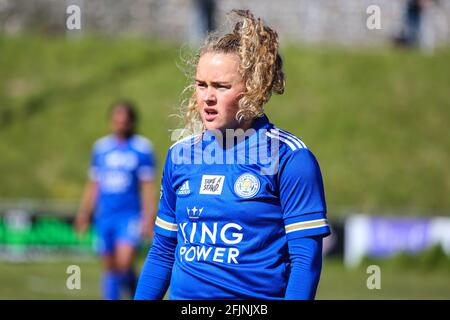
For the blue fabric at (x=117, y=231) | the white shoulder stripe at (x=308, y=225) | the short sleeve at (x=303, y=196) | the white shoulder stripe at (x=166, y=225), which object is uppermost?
the short sleeve at (x=303, y=196)

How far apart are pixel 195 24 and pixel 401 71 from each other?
19.5 ft

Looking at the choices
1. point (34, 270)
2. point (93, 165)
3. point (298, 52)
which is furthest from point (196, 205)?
point (298, 52)

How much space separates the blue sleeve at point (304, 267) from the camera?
4012 mm

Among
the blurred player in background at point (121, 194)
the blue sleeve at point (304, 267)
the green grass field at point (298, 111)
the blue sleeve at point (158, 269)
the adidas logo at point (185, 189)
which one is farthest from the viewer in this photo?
the green grass field at point (298, 111)

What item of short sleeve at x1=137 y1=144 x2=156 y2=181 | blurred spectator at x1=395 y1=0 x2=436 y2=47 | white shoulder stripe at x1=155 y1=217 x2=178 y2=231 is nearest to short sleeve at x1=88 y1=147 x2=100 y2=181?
short sleeve at x1=137 y1=144 x2=156 y2=181

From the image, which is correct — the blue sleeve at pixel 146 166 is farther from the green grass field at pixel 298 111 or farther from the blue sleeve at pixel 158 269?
the green grass field at pixel 298 111

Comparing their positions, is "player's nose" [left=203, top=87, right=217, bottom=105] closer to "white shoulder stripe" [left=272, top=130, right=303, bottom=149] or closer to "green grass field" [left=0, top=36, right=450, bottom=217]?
"white shoulder stripe" [left=272, top=130, right=303, bottom=149]

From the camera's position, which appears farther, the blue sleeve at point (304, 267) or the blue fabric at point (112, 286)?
the blue fabric at point (112, 286)

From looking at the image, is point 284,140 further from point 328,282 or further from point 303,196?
point 328,282

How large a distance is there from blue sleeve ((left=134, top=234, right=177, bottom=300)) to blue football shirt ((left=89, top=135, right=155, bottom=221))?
25.5 feet

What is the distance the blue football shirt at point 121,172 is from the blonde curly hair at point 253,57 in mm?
7994

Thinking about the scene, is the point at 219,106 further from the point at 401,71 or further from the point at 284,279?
the point at 401,71

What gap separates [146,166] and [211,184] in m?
8.12

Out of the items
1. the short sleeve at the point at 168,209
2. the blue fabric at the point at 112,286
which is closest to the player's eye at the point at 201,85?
the short sleeve at the point at 168,209
